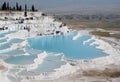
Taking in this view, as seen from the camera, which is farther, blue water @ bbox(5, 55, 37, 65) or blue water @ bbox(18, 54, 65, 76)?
blue water @ bbox(5, 55, 37, 65)

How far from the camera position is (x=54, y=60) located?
32.4 meters

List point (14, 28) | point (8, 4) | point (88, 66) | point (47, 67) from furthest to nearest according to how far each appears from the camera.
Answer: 1. point (8, 4)
2. point (14, 28)
3. point (88, 66)
4. point (47, 67)

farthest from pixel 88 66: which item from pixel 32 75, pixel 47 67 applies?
pixel 32 75

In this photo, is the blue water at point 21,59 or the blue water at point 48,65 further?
the blue water at point 21,59

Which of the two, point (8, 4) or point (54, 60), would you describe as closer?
point (54, 60)

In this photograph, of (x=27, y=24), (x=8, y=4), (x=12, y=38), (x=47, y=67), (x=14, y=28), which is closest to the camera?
(x=47, y=67)

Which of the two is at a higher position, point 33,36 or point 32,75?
point 32,75

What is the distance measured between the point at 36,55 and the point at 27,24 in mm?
30202

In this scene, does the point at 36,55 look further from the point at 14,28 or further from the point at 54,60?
the point at 14,28

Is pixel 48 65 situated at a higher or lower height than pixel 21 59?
lower

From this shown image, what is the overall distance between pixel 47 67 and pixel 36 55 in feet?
14.8

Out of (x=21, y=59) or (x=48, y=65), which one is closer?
(x=48, y=65)

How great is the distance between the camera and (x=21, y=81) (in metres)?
23.6

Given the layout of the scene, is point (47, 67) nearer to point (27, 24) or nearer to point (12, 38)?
point (12, 38)
